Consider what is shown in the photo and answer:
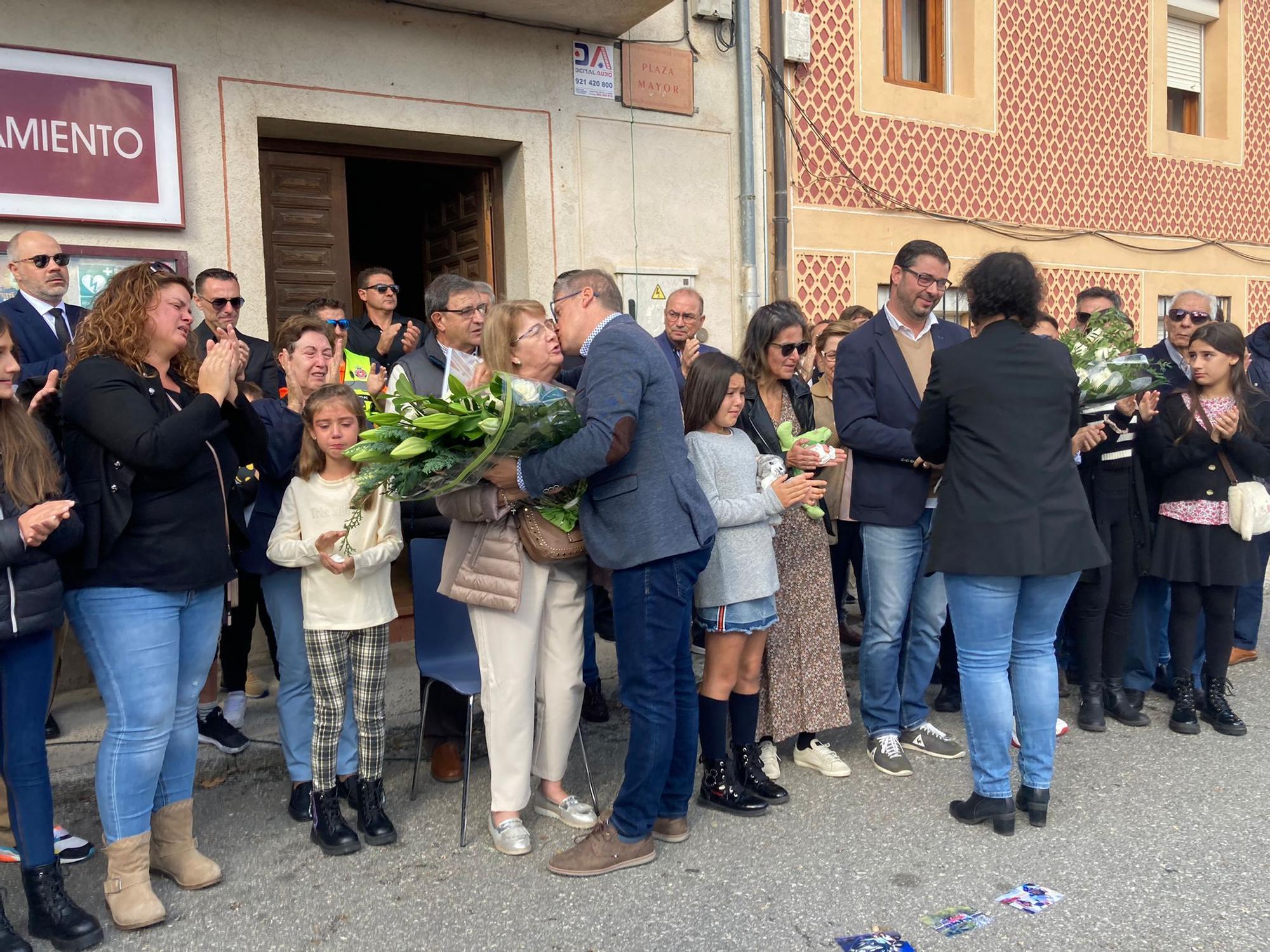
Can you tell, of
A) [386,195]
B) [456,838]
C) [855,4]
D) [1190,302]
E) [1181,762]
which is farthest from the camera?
[386,195]

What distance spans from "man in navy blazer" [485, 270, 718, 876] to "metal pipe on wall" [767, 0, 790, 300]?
5.37 metres

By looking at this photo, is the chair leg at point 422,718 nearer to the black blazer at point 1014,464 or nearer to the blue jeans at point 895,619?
the blue jeans at point 895,619

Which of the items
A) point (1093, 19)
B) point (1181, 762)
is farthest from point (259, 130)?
point (1093, 19)

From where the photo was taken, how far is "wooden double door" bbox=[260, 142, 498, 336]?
7.17m

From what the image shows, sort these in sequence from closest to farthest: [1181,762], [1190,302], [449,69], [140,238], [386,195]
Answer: [1181,762]
[1190,302]
[140,238]
[449,69]
[386,195]

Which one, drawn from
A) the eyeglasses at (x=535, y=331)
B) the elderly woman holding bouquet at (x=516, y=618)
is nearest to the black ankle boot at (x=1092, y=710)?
the elderly woman holding bouquet at (x=516, y=618)

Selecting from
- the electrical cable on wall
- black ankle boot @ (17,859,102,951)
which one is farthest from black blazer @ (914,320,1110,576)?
the electrical cable on wall

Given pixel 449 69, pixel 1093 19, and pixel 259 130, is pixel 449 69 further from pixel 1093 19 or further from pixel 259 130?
pixel 1093 19

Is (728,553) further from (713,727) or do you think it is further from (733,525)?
(713,727)

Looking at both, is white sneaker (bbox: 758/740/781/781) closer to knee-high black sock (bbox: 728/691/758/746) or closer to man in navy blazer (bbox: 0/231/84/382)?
knee-high black sock (bbox: 728/691/758/746)

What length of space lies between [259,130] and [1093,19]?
8441 millimetres

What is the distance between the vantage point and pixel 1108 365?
465cm

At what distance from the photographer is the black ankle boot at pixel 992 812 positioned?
3801 mm

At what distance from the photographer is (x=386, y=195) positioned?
10266mm
